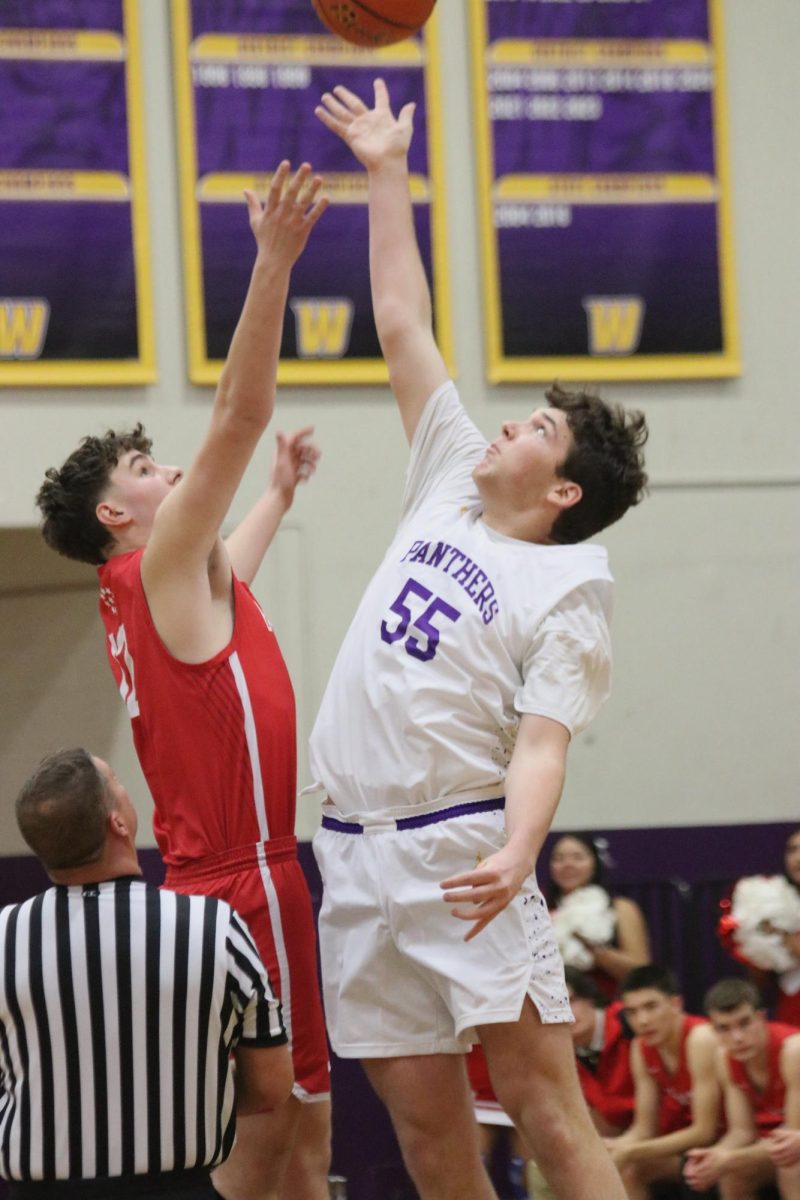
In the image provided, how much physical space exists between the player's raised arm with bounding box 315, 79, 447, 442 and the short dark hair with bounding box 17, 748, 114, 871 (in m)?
1.34

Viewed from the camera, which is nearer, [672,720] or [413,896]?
[413,896]

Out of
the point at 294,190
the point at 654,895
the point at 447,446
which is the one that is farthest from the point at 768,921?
the point at 294,190

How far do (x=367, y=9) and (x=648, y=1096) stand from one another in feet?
13.0

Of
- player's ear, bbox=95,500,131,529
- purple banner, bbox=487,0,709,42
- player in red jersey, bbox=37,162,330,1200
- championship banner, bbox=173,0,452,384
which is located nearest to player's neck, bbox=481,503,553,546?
player in red jersey, bbox=37,162,330,1200

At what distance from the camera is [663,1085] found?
6098mm

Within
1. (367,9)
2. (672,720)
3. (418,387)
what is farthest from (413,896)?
(672,720)

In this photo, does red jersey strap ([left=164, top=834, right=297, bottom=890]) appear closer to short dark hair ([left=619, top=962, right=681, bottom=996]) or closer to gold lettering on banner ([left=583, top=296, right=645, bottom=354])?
short dark hair ([left=619, top=962, right=681, bottom=996])

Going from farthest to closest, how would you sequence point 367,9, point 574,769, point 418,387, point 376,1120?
point 574,769
point 376,1120
point 367,9
point 418,387

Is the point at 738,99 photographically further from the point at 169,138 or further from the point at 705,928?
the point at 705,928

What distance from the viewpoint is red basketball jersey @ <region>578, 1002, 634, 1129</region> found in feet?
20.4

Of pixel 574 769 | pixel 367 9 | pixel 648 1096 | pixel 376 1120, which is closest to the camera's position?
pixel 367 9

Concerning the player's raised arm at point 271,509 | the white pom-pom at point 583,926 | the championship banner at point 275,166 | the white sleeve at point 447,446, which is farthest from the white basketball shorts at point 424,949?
the championship banner at point 275,166

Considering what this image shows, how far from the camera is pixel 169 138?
762 centimetres

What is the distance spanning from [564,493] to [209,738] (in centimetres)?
99
